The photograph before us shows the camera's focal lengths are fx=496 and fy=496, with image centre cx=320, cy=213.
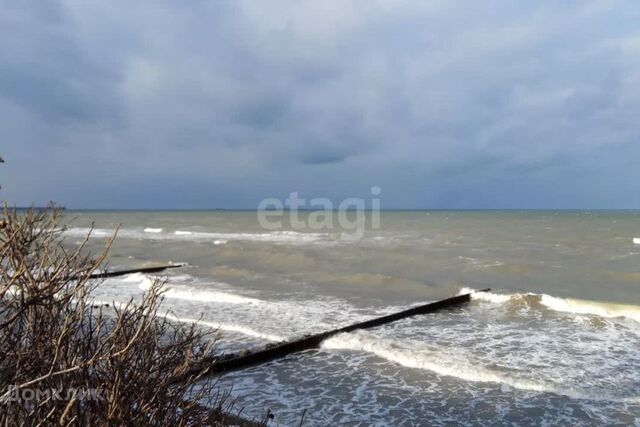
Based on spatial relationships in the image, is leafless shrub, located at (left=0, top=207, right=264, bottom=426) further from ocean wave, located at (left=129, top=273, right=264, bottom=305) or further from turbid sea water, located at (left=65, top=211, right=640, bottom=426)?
ocean wave, located at (left=129, top=273, right=264, bottom=305)

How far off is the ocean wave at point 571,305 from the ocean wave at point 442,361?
6804 millimetres

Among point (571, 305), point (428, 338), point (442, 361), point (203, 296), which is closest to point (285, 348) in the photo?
point (442, 361)

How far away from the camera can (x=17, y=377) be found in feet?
8.48

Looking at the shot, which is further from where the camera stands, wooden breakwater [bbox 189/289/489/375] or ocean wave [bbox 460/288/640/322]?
ocean wave [bbox 460/288/640/322]

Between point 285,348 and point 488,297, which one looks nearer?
point 285,348

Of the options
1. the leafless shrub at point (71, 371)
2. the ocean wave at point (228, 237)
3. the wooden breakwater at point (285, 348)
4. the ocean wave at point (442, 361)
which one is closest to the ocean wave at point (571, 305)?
the wooden breakwater at point (285, 348)

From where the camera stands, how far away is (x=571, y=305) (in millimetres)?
16109

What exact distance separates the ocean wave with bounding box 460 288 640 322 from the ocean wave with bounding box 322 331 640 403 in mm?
6804

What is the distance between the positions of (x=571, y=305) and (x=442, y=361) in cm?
840

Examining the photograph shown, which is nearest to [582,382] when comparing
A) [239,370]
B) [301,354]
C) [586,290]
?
[301,354]

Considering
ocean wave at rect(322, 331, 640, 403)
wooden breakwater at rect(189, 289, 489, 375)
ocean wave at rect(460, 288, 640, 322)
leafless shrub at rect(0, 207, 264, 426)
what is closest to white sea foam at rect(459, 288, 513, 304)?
ocean wave at rect(460, 288, 640, 322)

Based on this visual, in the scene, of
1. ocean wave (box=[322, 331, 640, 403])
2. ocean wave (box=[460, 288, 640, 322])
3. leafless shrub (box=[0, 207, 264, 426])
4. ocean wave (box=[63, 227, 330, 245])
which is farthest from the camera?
ocean wave (box=[63, 227, 330, 245])

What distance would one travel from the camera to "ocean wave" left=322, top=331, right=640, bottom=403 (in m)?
8.63

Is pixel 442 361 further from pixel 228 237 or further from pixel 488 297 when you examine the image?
pixel 228 237
